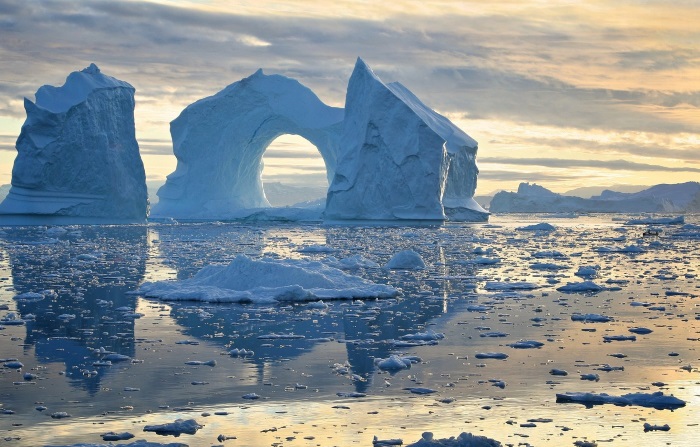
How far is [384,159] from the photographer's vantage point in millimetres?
37125

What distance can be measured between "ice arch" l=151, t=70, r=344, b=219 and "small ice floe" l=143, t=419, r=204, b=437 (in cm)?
3968

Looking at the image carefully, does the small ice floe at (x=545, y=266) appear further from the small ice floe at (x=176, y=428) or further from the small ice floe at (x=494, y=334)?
the small ice floe at (x=176, y=428)

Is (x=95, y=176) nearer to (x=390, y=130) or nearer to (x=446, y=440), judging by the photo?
(x=390, y=130)

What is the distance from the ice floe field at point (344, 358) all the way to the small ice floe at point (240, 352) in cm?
4

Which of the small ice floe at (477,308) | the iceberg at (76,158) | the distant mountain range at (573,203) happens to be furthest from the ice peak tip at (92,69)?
the distant mountain range at (573,203)

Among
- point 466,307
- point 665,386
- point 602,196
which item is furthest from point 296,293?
point 602,196

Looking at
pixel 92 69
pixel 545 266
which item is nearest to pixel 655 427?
pixel 545 266

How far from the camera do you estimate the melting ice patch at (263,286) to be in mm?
10555

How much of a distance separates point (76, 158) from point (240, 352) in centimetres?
3075

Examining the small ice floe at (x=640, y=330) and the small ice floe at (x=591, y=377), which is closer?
the small ice floe at (x=591, y=377)

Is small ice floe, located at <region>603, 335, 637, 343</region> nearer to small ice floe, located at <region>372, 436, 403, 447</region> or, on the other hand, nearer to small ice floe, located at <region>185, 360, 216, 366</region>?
small ice floe, located at <region>185, 360, 216, 366</region>

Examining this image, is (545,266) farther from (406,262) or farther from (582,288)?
(582,288)

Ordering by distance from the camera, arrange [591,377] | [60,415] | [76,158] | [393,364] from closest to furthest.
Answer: [60,415] → [591,377] → [393,364] → [76,158]

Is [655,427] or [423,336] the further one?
[423,336]
